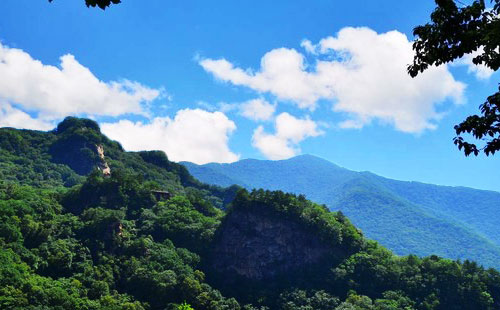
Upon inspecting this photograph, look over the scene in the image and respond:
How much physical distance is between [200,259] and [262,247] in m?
14.2

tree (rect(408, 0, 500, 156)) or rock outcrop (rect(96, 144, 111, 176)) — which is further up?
rock outcrop (rect(96, 144, 111, 176))

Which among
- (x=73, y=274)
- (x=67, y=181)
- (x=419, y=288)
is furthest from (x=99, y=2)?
Answer: (x=67, y=181)

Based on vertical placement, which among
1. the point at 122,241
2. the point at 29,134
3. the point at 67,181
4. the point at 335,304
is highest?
the point at 29,134

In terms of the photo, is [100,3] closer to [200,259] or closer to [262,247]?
[200,259]

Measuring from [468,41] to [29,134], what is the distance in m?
201

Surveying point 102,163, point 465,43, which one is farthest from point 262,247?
point 465,43

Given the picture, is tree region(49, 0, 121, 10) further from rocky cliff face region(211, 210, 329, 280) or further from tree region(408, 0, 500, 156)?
rocky cliff face region(211, 210, 329, 280)

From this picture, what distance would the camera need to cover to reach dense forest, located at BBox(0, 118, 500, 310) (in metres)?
88.0

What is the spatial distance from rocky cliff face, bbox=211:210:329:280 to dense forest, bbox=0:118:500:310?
226 millimetres

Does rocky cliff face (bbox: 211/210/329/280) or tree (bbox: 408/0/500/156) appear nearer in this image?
tree (bbox: 408/0/500/156)

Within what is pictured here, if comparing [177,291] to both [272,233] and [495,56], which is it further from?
[495,56]

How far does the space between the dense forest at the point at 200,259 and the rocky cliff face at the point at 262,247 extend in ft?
0.74

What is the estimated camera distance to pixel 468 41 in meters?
14.9

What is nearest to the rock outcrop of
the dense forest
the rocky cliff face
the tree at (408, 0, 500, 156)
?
the dense forest
